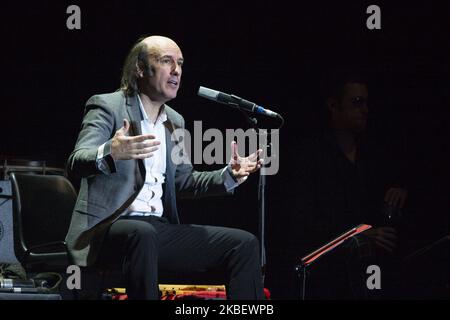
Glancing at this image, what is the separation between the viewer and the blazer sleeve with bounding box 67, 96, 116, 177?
2418mm

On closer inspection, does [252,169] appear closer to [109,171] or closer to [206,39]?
[109,171]

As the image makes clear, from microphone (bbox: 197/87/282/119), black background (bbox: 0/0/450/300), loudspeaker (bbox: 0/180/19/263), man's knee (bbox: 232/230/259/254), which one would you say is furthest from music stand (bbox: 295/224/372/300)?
loudspeaker (bbox: 0/180/19/263)

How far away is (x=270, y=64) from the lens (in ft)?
13.9

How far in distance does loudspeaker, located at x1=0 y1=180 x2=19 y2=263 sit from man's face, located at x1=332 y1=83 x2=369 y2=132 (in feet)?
7.49

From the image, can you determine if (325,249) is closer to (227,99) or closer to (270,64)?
(227,99)

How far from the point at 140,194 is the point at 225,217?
1.62m

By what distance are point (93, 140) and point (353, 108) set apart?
1.56 metres

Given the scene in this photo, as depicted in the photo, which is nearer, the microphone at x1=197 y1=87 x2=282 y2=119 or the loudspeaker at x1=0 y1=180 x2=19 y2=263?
the microphone at x1=197 y1=87 x2=282 y2=119

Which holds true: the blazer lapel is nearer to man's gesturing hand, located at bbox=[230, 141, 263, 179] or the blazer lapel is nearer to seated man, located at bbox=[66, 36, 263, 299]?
seated man, located at bbox=[66, 36, 263, 299]

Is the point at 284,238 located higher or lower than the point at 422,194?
lower

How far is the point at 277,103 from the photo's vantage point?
4.21m

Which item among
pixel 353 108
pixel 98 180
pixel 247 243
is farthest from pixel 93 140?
pixel 353 108
